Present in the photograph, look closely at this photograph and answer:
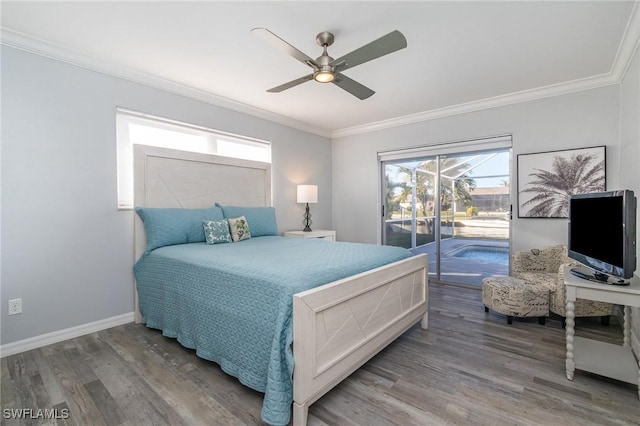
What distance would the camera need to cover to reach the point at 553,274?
10.3 feet

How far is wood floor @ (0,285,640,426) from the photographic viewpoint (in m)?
1.62

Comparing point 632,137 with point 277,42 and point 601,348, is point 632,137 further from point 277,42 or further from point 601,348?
point 277,42

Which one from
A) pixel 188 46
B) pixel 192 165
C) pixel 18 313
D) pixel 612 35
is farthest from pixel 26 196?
pixel 612 35

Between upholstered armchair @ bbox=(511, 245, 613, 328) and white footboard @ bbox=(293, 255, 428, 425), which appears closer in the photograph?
white footboard @ bbox=(293, 255, 428, 425)

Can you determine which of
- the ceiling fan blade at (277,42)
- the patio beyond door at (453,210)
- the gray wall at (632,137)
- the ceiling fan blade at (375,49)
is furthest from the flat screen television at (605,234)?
the ceiling fan blade at (277,42)

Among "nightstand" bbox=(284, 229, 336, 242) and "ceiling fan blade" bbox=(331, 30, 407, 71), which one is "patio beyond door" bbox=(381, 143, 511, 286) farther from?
"ceiling fan blade" bbox=(331, 30, 407, 71)

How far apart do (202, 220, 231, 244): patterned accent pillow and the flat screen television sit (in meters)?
3.01

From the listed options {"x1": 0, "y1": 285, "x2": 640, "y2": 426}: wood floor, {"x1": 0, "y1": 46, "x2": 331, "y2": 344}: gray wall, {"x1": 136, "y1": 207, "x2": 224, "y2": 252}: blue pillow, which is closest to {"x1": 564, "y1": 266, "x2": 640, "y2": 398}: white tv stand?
{"x1": 0, "y1": 285, "x2": 640, "y2": 426}: wood floor

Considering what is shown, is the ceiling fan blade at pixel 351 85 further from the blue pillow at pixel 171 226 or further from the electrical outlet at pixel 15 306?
the electrical outlet at pixel 15 306

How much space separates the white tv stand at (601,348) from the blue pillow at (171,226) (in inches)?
124

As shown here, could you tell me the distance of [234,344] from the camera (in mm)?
1818

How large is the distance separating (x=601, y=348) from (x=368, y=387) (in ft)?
5.70

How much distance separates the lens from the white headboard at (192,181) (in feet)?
9.95

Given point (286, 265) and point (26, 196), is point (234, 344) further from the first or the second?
point (26, 196)
